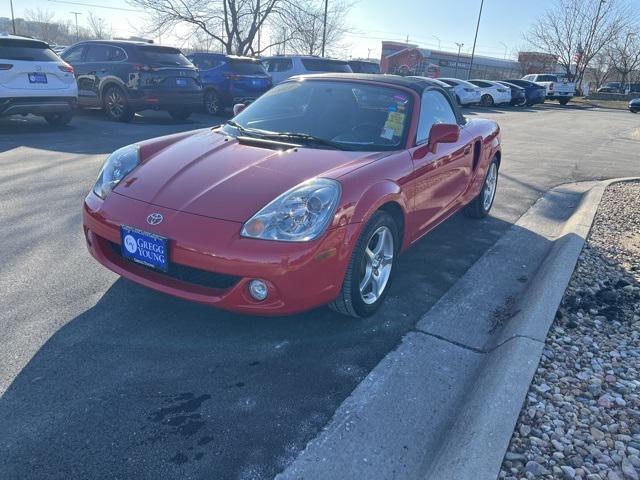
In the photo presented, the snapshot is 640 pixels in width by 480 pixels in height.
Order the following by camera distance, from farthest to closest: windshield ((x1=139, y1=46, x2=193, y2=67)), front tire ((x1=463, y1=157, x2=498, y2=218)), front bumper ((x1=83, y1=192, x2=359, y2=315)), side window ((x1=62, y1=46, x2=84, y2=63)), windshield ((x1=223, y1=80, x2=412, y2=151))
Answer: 1. side window ((x1=62, y1=46, x2=84, y2=63))
2. windshield ((x1=139, y1=46, x2=193, y2=67))
3. front tire ((x1=463, y1=157, x2=498, y2=218))
4. windshield ((x1=223, y1=80, x2=412, y2=151))
5. front bumper ((x1=83, y1=192, x2=359, y2=315))

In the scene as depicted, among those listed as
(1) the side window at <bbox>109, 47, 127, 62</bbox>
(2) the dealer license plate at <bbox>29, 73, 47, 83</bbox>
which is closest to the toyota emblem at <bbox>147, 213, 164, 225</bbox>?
(2) the dealer license plate at <bbox>29, 73, 47, 83</bbox>

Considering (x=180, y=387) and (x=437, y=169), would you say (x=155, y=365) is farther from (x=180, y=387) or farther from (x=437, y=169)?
(x=437, y=169)

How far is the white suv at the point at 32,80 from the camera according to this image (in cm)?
862

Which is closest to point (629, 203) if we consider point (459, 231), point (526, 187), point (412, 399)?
point (526, 187)

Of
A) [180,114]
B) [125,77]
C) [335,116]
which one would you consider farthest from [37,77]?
[335,116]

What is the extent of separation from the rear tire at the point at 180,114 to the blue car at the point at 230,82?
170cm

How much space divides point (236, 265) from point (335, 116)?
5.75ft

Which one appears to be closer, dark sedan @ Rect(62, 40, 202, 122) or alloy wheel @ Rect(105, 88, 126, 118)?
dark sedan @ Rect(62, 40, 202, 122)

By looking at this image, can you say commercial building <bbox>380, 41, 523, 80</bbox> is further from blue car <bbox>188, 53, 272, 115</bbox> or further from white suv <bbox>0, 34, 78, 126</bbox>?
white suv <bbox>0, 34, 78, 126</bbox>

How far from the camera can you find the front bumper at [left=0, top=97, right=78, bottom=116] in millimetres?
8633

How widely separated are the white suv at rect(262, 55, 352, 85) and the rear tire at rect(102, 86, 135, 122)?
593 cm

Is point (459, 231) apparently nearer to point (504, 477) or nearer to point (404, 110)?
point (404, 110)

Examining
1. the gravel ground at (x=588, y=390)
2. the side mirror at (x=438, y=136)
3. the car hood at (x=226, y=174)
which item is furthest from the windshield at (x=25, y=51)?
the gravel ground at (x=588, y=390)

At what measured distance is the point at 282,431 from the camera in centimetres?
238
